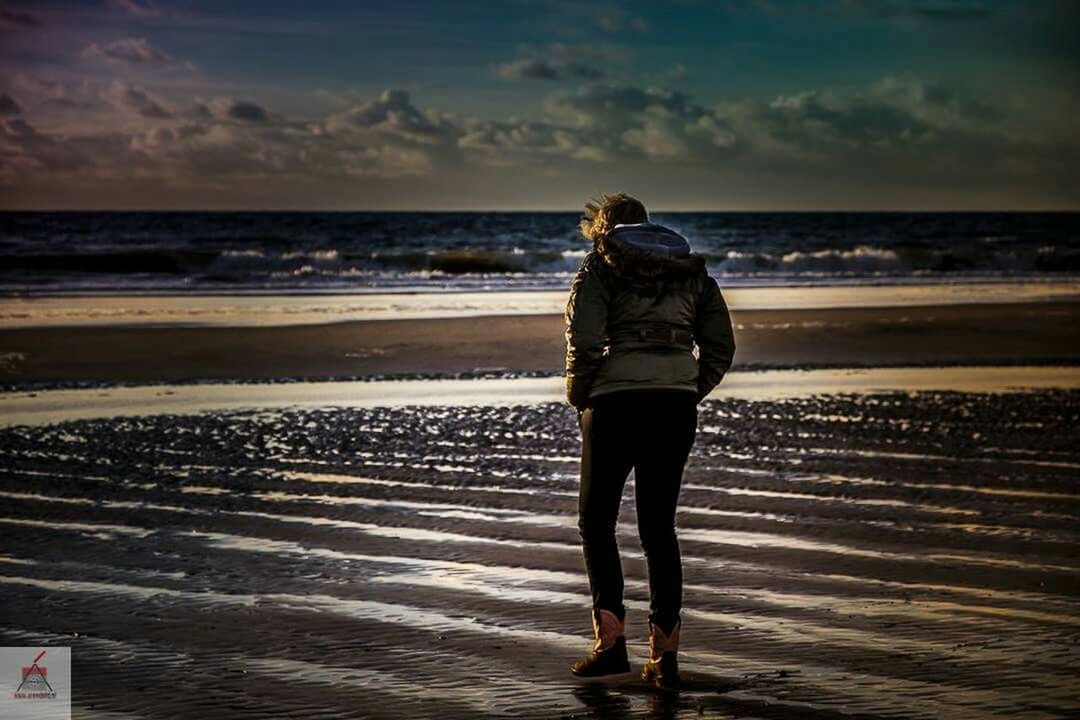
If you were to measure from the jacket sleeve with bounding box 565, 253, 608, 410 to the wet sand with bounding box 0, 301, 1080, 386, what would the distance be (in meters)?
10.7

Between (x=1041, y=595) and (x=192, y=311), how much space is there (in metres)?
21.4

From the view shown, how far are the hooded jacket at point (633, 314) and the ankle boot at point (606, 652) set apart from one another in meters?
0.85

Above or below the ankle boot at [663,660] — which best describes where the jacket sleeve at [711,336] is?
above

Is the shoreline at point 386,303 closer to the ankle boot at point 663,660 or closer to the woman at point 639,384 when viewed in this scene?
the woman at point 639,384

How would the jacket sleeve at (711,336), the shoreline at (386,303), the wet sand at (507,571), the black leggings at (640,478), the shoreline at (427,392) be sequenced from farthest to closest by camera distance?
the shoreline at (386,303), the shoreline at (427,392), the jacket sleeve at (711,336), the black leggings at (640,478), the wet sand at (507,571)

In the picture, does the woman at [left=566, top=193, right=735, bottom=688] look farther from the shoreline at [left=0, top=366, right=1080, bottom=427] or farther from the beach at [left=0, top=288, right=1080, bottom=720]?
the shoreline at [left=0, top=366, right=1080, bottom=427]

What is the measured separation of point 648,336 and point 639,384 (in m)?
0.19

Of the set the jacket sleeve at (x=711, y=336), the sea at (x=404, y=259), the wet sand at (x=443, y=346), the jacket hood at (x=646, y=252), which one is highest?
the sea at (x=404, y=259)

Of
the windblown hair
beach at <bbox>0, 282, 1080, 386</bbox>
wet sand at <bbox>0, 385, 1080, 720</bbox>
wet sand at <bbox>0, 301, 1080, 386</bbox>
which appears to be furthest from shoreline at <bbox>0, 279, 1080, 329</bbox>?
the windblown hair

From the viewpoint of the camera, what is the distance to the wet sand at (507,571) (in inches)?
195

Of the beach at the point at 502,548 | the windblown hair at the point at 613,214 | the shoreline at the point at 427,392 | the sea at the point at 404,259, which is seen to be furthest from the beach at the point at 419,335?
the windblown hair at the point at 613,214

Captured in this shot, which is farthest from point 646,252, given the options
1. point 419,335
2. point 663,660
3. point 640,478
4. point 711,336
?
point 419,335

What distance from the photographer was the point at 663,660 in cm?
504

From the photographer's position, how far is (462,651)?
5.42 meters
